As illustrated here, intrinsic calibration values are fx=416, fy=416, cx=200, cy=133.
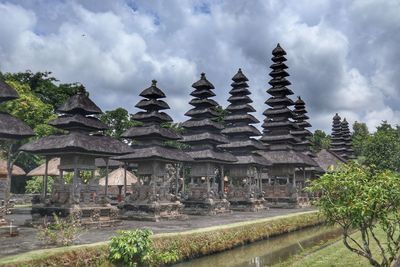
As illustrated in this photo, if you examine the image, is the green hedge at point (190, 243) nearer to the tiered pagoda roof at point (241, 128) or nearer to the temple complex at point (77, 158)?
the temple complex at point (77, 158)

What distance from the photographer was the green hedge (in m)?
12.3

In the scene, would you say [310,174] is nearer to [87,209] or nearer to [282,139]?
[282,139]

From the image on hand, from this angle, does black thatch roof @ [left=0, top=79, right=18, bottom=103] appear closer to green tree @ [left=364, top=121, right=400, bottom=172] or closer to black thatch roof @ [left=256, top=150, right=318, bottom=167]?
black thatch roof @ [left=256, top=150, right=318, bottom=167]

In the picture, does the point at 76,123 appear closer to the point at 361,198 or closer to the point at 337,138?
the point at 361,198

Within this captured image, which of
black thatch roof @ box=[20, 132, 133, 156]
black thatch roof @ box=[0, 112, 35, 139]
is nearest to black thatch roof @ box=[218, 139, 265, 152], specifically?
black thatch roof @ box=[20, 132, 133, 156]

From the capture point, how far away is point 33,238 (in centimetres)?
1723

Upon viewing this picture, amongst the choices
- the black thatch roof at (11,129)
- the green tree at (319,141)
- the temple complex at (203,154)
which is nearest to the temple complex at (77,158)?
the black thatch roof at (11,129)

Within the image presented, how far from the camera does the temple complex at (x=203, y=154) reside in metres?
34.2

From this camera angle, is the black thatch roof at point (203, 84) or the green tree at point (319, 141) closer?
the black thatch roof at point (203, 84)

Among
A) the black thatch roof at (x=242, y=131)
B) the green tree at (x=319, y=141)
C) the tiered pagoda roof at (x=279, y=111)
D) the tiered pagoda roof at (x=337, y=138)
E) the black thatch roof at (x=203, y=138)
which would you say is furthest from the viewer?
the green tree at (x=319, y=141)

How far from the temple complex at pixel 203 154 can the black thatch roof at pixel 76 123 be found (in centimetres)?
1177

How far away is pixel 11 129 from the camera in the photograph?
2053 cm

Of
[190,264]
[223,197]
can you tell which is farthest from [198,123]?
[190,264]

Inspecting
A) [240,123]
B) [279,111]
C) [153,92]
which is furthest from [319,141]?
[153,92]
